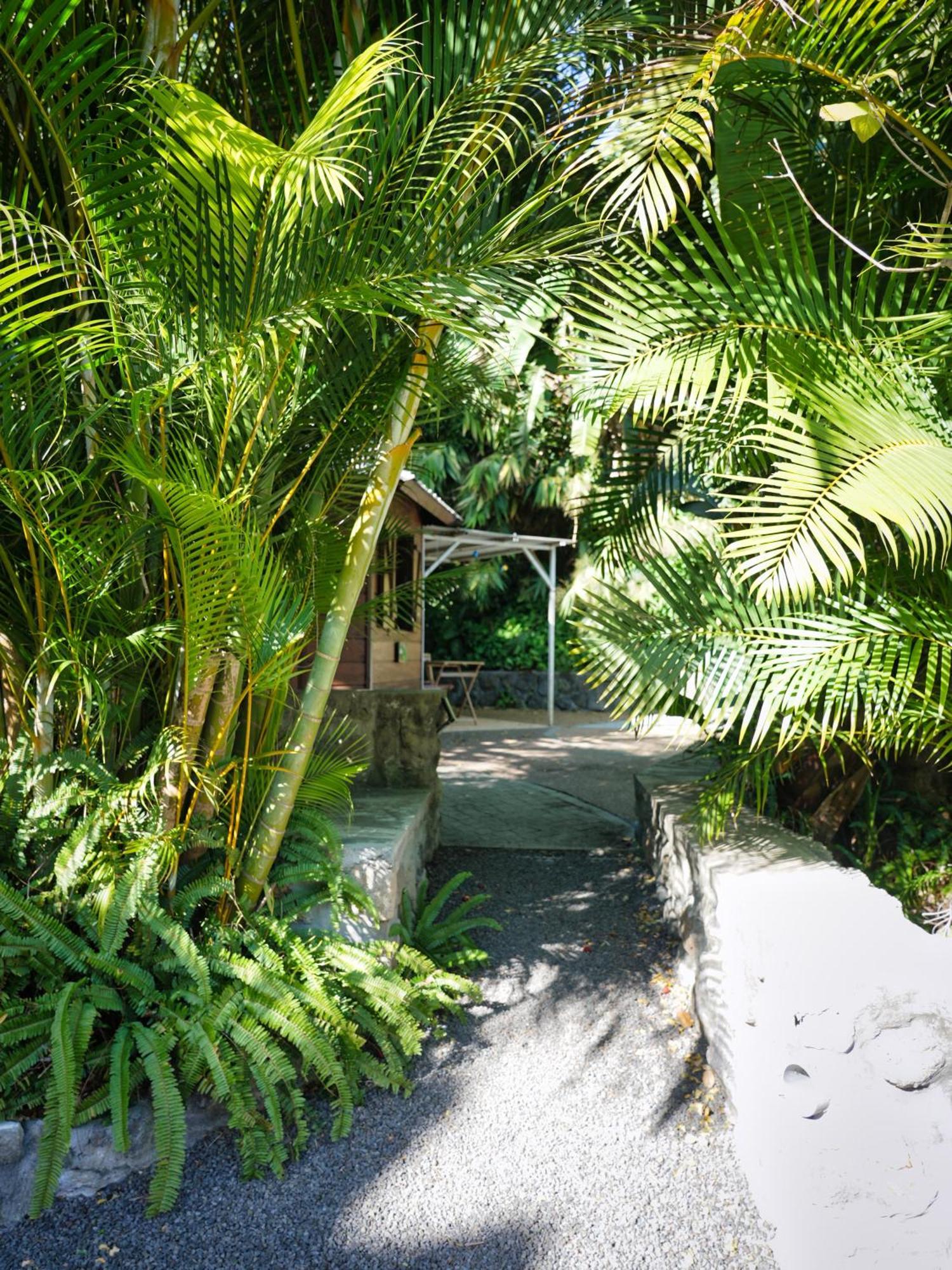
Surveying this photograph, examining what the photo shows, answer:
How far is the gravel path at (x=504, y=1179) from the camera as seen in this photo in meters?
2.31

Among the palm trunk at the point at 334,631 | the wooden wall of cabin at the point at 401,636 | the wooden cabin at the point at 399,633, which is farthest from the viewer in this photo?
the wooden wall of cabin at the point at 401,636

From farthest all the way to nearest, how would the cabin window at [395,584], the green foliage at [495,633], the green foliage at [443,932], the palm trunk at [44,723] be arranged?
the green foliage at [495,633], the cabin window at [395,584], the green foliage at [443,932], the palm trunk at [44,723]

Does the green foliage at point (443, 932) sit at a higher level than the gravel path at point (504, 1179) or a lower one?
higher

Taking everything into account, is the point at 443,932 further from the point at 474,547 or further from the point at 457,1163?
the point at 474,547

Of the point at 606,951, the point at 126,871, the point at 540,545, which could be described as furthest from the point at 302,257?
the point at 540,545

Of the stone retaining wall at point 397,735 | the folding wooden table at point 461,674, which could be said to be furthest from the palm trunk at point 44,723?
the folding wooden table at point 461,674

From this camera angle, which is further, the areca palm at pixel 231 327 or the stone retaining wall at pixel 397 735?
the stone retaining wall at pixel 397 735

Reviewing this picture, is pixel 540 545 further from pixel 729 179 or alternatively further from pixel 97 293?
pixel 97 293

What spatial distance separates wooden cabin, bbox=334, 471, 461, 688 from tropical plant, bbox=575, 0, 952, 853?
481cm

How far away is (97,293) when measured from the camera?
2621 millimetres

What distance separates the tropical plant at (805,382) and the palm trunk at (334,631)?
0.61 m

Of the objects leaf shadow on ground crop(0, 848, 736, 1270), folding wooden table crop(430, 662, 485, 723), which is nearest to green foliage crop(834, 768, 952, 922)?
leaf shadow on ground crop(0, 848, 736, 1270)

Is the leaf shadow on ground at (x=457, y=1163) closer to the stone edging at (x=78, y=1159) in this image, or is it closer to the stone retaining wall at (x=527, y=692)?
the stone edging at (x=78, y=1159)

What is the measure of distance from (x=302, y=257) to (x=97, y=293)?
0.81m
